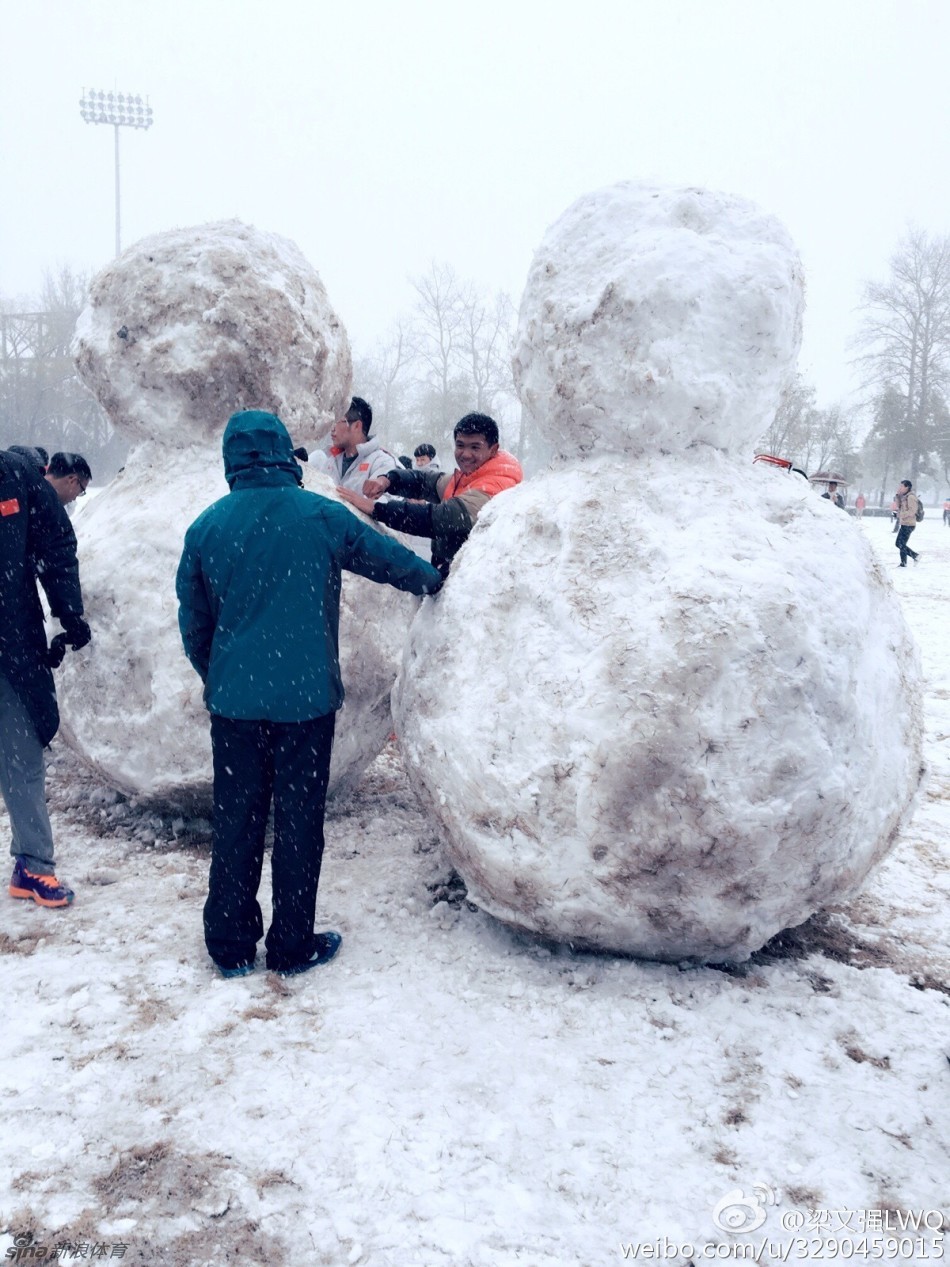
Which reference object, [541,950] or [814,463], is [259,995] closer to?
[541,950]

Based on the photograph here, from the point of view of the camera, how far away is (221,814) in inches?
124

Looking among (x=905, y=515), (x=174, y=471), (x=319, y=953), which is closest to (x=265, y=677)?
(x=319, y=953)

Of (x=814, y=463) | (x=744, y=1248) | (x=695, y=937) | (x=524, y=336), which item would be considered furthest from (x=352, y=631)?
(x=814, y=463)

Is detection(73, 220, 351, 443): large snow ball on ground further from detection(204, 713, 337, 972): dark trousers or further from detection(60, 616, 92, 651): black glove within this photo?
detection(204, 713, 337, 972): dark trousers

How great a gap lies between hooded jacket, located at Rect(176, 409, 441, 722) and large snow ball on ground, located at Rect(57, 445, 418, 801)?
0.78 meters

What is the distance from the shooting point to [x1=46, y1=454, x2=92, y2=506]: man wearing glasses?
457 centimetres

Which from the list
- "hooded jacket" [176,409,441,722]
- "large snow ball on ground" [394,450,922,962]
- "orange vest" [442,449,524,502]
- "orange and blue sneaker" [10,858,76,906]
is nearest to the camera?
"large snow ball on ground" [394,450,922,962]

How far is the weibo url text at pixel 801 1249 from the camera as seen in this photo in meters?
1.99

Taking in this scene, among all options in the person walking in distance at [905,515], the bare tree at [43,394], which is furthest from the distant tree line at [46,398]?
the person walking in distance at [905,515]

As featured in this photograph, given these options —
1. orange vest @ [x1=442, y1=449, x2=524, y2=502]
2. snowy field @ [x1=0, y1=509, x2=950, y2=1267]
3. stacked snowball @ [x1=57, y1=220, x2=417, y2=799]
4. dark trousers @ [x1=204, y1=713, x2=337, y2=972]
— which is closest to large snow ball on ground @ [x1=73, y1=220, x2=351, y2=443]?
stacked snowball @ [x1=57, y1=220, x2=417, y2=799]

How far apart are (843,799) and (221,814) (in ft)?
6.65

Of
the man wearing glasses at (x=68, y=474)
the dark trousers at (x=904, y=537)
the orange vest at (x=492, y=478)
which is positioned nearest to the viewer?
the orange vest at (x=492, y=478)

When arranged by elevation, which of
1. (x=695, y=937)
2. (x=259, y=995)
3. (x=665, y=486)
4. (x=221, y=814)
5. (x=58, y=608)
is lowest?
(x=259, y=995)

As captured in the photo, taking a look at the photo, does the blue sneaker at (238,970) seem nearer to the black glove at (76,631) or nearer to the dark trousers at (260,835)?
the dark trousers at (260,835)
